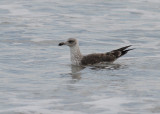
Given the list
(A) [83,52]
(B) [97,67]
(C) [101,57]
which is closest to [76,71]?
(B) [97,67]

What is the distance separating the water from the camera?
8625 mm

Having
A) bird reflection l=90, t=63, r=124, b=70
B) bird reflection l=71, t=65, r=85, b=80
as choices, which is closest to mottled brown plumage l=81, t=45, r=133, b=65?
bird reflection l=90, t=63, r=124, b=70

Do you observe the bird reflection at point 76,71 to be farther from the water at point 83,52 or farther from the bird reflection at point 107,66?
the bird reflection at point 107,66

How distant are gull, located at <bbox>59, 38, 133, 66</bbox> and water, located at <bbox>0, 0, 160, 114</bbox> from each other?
19cm

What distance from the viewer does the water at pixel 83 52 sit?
862cm

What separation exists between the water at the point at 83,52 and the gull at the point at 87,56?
0.19 meters

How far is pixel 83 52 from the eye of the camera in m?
13.4

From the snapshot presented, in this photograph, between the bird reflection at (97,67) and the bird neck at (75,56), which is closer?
the bird reflection at (97,67)

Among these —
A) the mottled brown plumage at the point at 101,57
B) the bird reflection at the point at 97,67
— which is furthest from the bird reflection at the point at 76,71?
the mottled brown plumage at the point at 101,57

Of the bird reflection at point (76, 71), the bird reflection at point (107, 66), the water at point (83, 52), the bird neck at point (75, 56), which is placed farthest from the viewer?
the bird neck at point (75, 56)

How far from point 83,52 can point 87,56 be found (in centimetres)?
122

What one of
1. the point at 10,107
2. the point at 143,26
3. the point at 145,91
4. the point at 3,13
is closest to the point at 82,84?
the point at 145,91

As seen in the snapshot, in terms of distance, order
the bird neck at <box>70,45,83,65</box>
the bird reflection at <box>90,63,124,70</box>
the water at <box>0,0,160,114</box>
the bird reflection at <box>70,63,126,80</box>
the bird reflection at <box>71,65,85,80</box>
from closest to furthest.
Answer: the water at <box>0,0,160,114</box> → the bird reflection at <box>71,65,85,80</box> → the bird reflection at <box>70,63,126,80</box> → the bird reflection at <box>90,63,124,70</box> → the bird neck at <box>70,45,83,65</box>

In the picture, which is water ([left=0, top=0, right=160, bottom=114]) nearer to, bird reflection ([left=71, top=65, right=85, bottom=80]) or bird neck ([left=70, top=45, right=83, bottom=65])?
bird reflection ([left=71, top=65, right=85, bottom=80])
